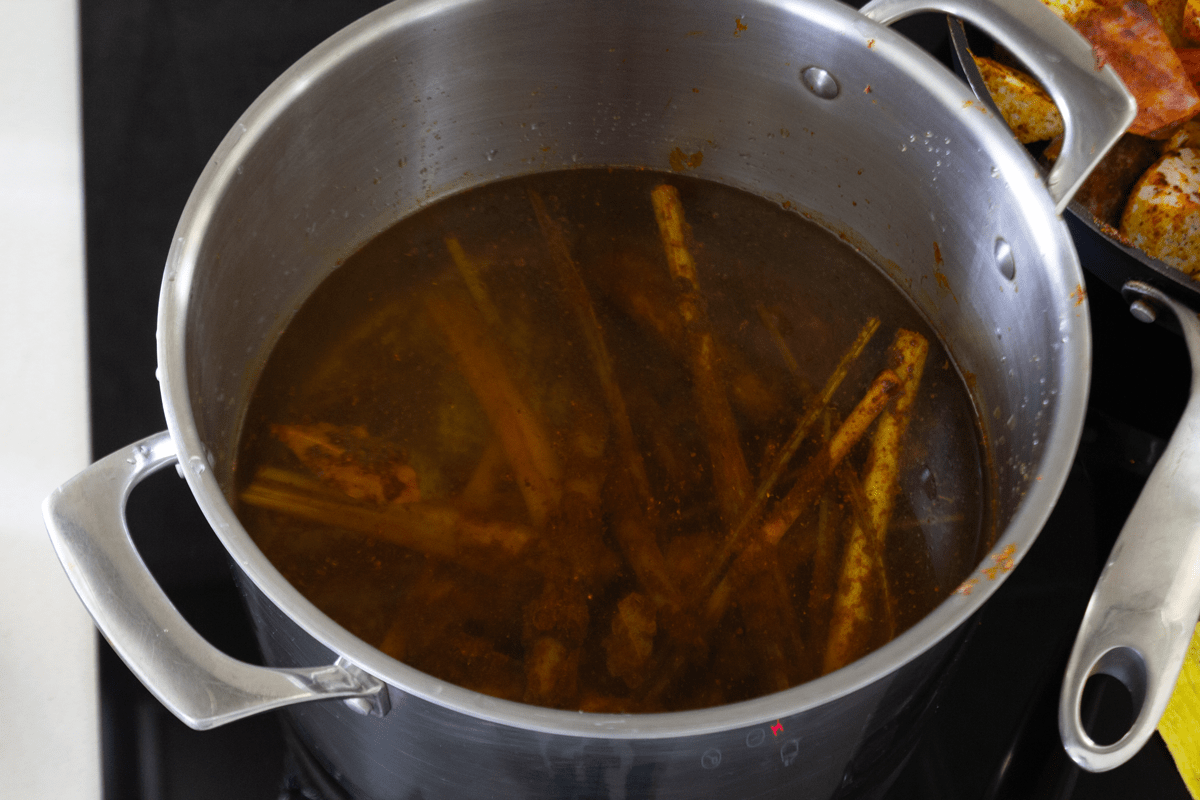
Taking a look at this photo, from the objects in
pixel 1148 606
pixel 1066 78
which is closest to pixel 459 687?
pixel 1148 606

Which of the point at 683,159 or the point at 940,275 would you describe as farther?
the point at 683,159

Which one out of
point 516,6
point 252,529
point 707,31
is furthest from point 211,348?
point 707,31

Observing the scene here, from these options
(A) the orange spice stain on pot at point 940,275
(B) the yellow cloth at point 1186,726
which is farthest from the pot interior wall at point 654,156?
(B) the yellow cloth at point 1186,726

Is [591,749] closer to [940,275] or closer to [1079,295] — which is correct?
[1079,295]

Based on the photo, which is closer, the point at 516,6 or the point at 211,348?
the point at 211,348

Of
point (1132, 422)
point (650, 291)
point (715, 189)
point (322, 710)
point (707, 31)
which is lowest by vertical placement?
point (322, 710)

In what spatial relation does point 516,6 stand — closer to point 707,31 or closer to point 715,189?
point 707,31
